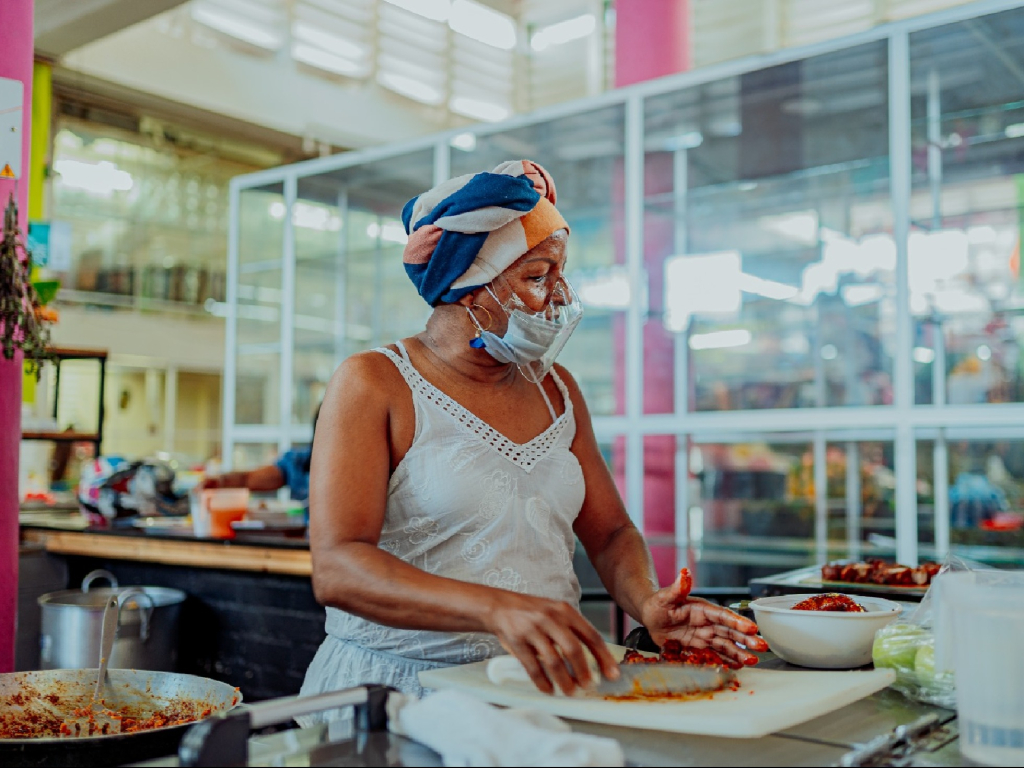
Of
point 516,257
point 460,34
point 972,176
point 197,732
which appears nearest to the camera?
point 197,732

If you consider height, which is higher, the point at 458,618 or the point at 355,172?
the point at 355,172

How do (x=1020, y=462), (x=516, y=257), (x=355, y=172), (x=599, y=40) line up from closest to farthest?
(x=516, y=257), (x=1020, y=462), (x=355, y=172), (x=599, y=40)

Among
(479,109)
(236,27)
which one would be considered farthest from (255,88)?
(479,109)

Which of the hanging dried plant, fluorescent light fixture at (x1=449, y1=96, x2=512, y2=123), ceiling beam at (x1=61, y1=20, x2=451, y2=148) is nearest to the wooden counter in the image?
the hanging dried plant

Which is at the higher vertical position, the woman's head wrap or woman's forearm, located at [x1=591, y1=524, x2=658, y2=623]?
the woman's head wrap

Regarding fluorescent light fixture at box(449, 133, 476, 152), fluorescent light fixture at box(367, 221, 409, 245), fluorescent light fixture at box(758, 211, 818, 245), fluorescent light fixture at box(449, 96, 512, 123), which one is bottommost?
fluorescent light fixture at box(758, 211, 818, 245)

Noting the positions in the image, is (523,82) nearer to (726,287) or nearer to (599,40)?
(599,40)

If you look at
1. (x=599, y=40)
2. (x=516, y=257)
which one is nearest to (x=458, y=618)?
(x=516, y=257)

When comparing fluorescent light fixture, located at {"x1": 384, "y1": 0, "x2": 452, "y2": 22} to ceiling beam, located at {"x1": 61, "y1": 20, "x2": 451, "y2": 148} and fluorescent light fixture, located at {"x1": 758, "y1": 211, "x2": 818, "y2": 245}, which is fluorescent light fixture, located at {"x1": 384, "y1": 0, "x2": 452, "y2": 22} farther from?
fluorescent light fixture, located at {"x1": 758, "y1": 211, "x2": 818, "y2": 245}

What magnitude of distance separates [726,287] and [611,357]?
91 cm

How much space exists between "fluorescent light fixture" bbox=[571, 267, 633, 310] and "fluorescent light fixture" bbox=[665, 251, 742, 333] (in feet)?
0.81

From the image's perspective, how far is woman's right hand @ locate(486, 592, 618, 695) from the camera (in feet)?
3.55

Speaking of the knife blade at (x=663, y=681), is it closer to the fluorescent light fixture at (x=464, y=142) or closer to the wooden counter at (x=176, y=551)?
the wooden counter at (x=176, y=551)

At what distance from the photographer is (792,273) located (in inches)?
218
